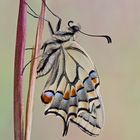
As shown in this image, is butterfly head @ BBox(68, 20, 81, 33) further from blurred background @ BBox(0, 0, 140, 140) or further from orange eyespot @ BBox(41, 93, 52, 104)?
orange eyespot @ BBox(41, 93, 52, 104)

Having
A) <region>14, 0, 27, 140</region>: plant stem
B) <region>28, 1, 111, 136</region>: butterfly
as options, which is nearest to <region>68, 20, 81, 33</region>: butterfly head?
<region>28, 1, 111, 136</region>: butterfly

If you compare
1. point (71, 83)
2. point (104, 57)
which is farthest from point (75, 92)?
point (104, 57)

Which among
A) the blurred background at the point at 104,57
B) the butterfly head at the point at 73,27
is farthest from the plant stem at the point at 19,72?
the butterfly head at the point at 73,27

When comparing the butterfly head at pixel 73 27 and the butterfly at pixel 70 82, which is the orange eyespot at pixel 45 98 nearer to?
the butterfly at pixel 70 82

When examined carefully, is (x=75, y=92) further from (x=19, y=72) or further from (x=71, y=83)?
(x=19, y=72)

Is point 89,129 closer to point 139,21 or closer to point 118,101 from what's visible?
point 118,101

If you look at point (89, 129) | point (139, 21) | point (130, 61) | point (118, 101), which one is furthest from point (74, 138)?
point (139, 21)
